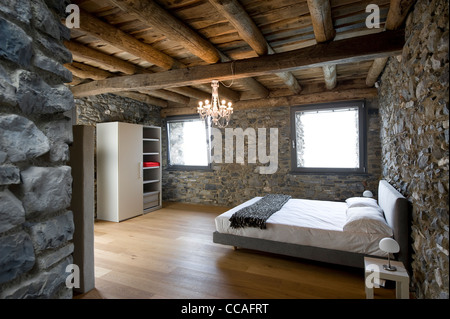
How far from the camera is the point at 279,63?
3.16 meters

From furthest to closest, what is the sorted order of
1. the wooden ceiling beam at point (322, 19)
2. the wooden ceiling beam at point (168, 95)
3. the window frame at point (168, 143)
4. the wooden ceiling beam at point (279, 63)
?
the window frame at point (168, 143) < the wooden ceiling beam at point (168, 95) < the wooden ceiling beam at point (279, 63) < the wooden ceiling beam at point (322, 19)

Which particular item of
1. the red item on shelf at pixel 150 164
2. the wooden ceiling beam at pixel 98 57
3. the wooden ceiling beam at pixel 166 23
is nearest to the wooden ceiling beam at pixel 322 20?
the wooden ceiling beam at pixel 166 23

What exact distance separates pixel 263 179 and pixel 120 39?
4.09 m

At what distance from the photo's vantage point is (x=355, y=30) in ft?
9.41

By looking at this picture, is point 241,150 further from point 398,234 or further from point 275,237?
point 398,234

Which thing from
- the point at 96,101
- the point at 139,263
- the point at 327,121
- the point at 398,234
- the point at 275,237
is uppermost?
the point at 96,101

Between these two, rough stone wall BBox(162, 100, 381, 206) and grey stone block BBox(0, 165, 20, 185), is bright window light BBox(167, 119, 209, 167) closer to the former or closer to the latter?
rough stone wall BBox(162, 100, 381, 206)

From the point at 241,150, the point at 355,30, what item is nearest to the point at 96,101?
the point at 241,150

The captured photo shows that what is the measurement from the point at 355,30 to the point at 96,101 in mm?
4747

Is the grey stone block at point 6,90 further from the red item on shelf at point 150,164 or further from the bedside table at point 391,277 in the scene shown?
the red item on shelf at point 150,164

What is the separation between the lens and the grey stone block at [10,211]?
0.79 m

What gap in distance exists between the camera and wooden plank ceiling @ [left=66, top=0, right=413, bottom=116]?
242 centimetres

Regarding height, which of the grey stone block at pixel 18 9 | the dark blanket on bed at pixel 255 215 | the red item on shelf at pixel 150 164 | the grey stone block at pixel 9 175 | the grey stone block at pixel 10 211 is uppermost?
the grey stone block at pixel 18 9

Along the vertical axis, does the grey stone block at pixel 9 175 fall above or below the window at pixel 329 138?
below
